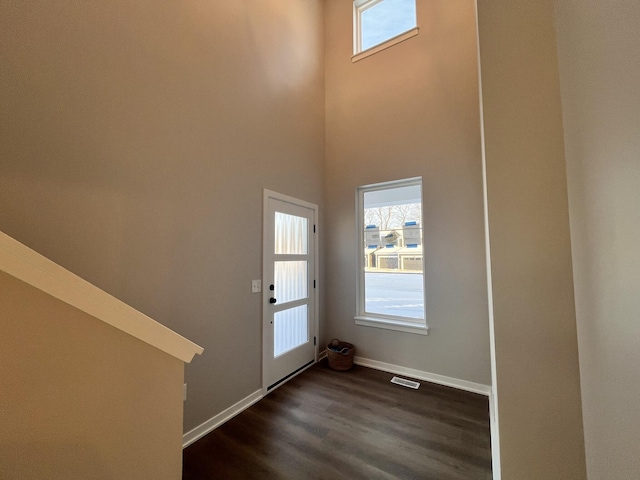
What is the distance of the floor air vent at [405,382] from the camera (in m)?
2.62

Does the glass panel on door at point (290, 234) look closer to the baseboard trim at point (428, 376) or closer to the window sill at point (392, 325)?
the window sill at point (392, 325)

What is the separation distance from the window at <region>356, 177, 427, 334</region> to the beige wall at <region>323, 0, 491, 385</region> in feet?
0.41

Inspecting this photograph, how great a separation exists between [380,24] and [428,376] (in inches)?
184

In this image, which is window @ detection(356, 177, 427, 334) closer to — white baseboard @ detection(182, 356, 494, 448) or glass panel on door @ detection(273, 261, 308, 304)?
white baseboard @ detection(182, 356, 494, 448)

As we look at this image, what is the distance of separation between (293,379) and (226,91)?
308 centimetres

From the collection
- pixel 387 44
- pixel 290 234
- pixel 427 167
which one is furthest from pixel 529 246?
pixel 387 44

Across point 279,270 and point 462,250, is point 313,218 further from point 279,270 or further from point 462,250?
point 462,250

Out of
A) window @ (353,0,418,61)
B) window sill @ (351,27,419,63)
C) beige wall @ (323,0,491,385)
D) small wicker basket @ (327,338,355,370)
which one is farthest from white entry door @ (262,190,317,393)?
window @ (353,0,418,61)

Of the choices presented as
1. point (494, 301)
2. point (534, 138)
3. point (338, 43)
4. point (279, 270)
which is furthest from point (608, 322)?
point (338, 43)

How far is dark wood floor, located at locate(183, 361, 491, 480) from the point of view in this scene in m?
1.60

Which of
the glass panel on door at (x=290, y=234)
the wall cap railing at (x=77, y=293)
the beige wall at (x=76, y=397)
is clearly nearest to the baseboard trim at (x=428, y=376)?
the glass panel on door at (x=290, y=234)

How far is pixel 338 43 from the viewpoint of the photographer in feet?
11.9

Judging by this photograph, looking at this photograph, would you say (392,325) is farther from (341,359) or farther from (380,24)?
(380,24)

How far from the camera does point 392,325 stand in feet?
9.85
